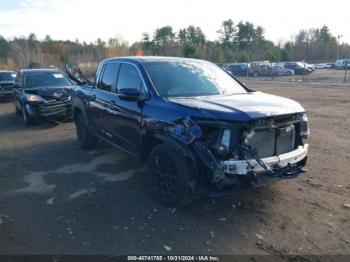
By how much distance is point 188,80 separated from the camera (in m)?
5.30

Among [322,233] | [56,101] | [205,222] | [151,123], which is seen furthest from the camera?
[56,101]

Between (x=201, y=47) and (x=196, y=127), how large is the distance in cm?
6977

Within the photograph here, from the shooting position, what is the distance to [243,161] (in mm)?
3998

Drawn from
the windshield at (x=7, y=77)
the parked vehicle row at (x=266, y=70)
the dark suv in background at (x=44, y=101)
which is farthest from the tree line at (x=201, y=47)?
the dark suv in background at (x=44, y=101)

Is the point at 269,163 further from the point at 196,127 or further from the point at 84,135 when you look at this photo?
the point at 84,135

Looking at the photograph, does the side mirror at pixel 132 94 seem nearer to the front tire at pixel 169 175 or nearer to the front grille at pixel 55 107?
the front tire at pixel 169 175

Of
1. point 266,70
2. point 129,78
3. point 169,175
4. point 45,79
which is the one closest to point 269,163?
point 169,175

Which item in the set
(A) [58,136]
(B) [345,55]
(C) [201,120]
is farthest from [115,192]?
(B) [345,55]

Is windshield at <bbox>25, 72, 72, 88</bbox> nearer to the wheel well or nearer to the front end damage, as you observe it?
the wheel well

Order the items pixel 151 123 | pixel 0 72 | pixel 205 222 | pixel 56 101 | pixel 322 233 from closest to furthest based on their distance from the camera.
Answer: pixel 322 233 < pixel 205 222 < pixel 151 123 < pixel 56 101 < pixel 0 72

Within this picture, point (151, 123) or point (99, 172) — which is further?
point (99, 172)

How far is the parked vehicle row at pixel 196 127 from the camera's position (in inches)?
159

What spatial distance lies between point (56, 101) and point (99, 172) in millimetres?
5166

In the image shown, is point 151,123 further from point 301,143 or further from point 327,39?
point 327,39
